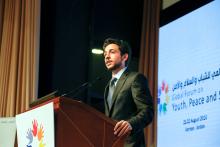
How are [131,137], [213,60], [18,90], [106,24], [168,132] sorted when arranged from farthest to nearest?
[106,24] < [18,90] < [168,132] < [213,60] < [131,137]

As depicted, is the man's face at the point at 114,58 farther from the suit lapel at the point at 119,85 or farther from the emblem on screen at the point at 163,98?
the emblem on screen at the point at 163,98

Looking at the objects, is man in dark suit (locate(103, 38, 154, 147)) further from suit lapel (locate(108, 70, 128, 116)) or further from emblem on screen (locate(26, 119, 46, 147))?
emblem on screen (locate(26, 119, 46, 147))

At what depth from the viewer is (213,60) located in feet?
12.2

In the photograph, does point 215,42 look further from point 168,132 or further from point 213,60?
point 168,132

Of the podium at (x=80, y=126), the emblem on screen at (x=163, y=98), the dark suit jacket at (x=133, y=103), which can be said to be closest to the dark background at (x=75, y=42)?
the emblem on screen at (x=163, y=98)

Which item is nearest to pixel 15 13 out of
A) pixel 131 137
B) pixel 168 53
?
pixel 168 53

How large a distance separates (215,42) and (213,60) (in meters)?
0.16

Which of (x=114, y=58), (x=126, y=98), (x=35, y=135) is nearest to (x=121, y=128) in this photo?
(x=126, y=98)

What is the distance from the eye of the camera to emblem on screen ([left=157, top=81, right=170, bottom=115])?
14.1 feet

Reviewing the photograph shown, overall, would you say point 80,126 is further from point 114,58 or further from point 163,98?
point 163,98

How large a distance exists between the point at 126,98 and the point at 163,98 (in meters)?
1.90

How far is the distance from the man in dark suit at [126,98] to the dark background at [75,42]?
1787 millimetres

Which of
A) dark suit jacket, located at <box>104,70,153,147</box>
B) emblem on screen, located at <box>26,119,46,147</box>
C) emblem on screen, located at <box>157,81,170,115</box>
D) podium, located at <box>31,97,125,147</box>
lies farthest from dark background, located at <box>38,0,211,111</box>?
podium, located at <box>31,97,125,147</box>

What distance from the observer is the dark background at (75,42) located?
4605mm
